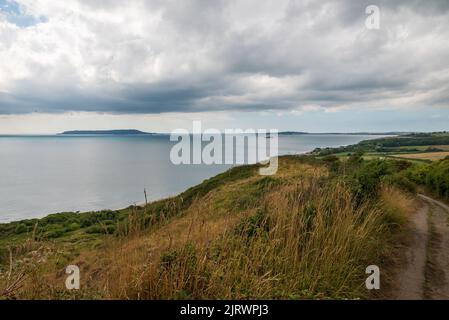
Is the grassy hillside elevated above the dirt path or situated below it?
above

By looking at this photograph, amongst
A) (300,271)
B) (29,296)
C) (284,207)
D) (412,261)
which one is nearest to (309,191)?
(284,207)

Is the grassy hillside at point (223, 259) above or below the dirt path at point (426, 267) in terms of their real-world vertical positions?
above

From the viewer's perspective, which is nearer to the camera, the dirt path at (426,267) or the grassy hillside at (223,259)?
the grassy hillside at (223,259)

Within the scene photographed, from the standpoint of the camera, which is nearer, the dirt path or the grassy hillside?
the grassy hillside

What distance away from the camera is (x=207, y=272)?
128 inches

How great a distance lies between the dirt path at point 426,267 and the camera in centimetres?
416

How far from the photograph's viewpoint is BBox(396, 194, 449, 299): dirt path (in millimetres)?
4156

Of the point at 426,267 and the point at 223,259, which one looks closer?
the point at 223,259

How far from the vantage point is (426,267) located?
16.5 feet

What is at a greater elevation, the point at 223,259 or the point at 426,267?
the point at 223,259
